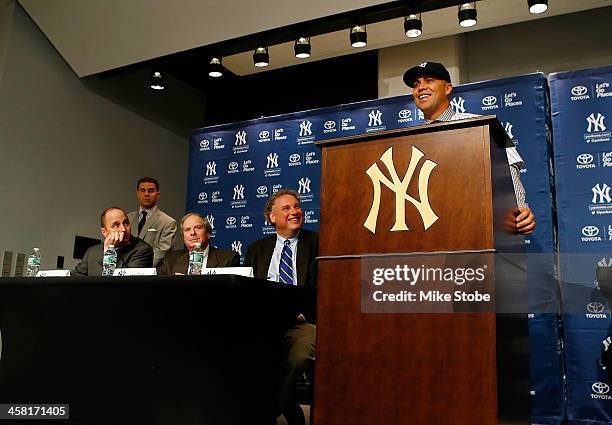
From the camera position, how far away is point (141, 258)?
3303mm

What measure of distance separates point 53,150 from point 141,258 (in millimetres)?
2681

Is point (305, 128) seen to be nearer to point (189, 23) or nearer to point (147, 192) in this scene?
point (189, 23)

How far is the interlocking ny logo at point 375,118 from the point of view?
491cm

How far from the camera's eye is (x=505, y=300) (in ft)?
5.37

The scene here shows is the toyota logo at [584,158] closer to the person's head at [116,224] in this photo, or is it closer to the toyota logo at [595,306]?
the toyota logo at [595,306]

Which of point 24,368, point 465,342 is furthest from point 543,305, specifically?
point 24,368

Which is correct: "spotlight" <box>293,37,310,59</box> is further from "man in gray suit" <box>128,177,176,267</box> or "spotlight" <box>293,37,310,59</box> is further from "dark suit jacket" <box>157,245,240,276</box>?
"dark suit jacket" <box>157,245,240,276</box>

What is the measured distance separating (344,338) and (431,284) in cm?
34

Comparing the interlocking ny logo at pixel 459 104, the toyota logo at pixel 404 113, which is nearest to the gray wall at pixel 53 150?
the toyota logo at pixel 404 113

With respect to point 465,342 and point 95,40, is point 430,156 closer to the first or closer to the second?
point 465,342

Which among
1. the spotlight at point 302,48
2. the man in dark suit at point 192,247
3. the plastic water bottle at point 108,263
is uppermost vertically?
the spotlight at point 302,48

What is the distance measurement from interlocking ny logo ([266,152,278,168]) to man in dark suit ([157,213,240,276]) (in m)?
1.93

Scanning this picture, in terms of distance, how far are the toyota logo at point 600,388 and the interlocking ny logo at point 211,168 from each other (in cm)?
380

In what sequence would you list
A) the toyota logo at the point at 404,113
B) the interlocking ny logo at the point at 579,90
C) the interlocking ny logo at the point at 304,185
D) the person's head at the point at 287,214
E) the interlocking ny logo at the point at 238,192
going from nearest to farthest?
the person's head at the point at 287,214 → the interlocking ny logo at the point at 579,90 → the toyota logo at the point at 404,113 → the interlocking ny logo at the point at 304,185 → the interlocking ny logo at the point at 238,192
